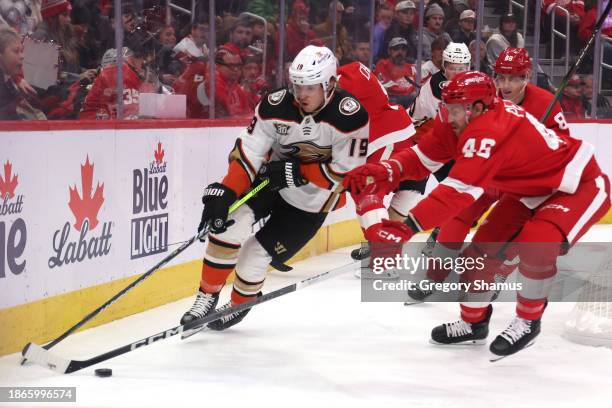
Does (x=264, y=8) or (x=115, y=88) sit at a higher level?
(x=264, y=8)

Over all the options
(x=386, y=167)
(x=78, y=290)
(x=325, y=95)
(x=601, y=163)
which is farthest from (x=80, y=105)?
(x=601, y=163)

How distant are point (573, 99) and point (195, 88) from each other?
4320 mm

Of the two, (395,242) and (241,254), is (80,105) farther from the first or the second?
(395,242)

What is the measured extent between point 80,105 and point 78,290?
30.4 inches

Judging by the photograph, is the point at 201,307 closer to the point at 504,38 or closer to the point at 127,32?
the point at 127,32

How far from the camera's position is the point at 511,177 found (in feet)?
12.4

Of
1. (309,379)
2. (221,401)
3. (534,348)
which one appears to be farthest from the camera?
(534,348)

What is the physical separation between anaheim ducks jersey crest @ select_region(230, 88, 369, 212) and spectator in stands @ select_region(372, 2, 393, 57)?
3.26 m

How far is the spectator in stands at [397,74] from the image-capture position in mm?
7516

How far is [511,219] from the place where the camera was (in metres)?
4.11

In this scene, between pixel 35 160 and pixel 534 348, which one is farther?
pixel 534 348

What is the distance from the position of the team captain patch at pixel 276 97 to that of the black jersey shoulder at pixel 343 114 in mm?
169

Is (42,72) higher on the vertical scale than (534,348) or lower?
higher

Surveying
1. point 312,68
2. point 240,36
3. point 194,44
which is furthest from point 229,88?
point 312,68
